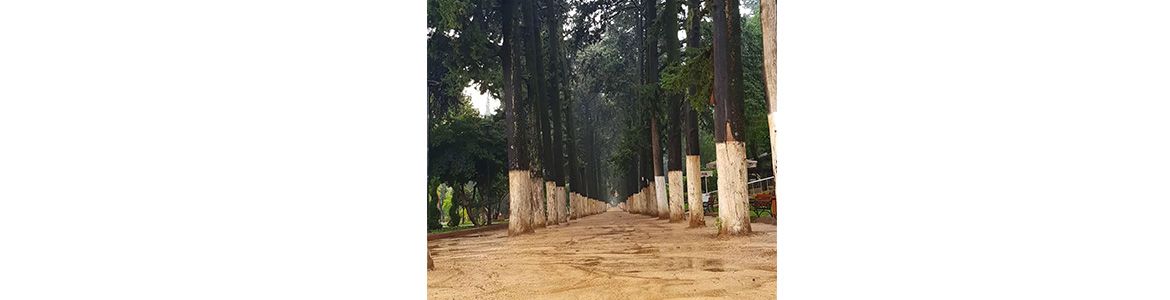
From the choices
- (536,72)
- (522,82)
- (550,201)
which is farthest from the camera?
(550,201)

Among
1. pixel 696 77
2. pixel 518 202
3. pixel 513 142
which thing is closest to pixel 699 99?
pixel 696 77

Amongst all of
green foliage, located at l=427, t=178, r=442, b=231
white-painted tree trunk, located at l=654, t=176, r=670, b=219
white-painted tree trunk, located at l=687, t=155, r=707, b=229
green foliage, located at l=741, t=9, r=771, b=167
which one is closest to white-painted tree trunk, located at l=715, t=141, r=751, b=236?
green foliage, located at l=741, t=9, r=771, b=167

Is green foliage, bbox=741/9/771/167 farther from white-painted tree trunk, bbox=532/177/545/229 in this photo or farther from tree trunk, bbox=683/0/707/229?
white-painted tree trunk, bbox=532/177/545/229

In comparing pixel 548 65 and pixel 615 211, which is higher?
pixel 548 65

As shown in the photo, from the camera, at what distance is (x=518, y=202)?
6.62 metres

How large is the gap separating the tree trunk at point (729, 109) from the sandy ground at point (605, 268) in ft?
1.07

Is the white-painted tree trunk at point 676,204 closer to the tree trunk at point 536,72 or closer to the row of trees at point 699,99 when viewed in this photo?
the row of trees at point 699,99

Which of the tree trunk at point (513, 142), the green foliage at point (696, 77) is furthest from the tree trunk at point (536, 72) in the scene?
the green foliage at point (696, 77)

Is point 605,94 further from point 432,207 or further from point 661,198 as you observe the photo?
point 432,207

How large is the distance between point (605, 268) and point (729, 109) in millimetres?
2167

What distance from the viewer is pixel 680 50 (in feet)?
26.1
